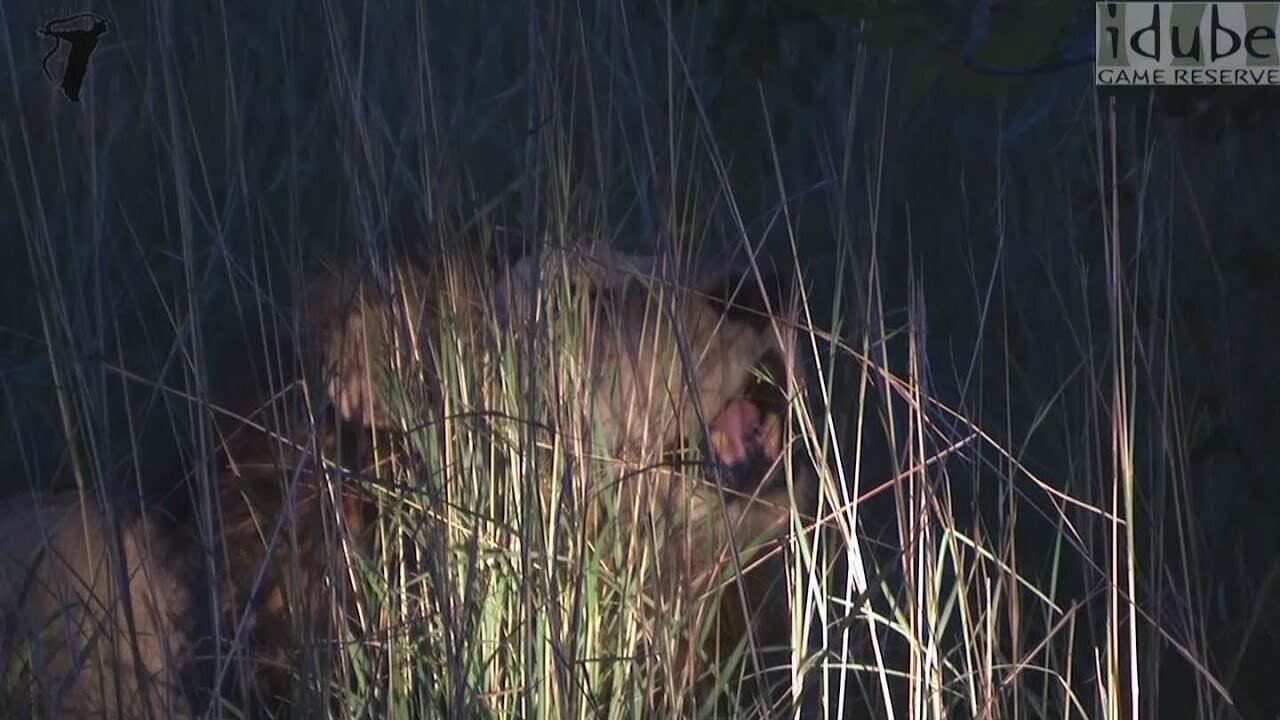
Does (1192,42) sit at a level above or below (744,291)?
above

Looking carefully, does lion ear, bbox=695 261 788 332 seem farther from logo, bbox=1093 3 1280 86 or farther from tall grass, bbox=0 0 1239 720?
logo, bbox=1093 3 1280 86

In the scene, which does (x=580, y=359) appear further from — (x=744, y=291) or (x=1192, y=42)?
(x=744, y=291)

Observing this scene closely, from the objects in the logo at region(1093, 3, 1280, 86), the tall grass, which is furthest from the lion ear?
the logo at region(1093, 3, 1280, 86)

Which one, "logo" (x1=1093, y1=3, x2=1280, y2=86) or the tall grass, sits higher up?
"logo" (x1=1093, y1=3, x2=1280, y2=86)

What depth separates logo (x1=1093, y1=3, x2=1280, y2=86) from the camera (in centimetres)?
163

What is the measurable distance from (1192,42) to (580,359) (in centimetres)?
68

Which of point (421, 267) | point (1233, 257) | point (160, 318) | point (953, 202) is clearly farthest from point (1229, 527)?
point (160, 318)

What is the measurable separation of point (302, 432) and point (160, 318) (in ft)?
1.43

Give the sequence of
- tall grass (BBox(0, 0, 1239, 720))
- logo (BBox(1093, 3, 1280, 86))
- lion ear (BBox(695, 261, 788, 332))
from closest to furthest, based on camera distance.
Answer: tall grass (BBox(0, 0, 1239, 720)), logo (BBox(1093, 3, 1280, 86)), lion ear (BBox(695, 261, 788, 332))

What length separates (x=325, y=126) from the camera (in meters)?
2.43

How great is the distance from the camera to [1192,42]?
1644 mm

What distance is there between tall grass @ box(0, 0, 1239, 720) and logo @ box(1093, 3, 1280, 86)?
6.5 inches

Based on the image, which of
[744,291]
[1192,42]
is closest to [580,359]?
[1192,42]

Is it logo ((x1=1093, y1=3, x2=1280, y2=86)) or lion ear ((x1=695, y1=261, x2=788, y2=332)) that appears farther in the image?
lion ear ((x1=695, y1=261, x2=788, y2=332))
